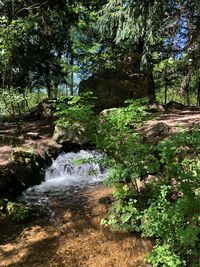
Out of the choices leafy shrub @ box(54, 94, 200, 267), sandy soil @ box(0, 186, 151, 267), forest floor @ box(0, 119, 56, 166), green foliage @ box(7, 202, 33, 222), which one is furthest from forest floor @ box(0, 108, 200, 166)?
sandy soil @ box(0, 186, 151, 267)

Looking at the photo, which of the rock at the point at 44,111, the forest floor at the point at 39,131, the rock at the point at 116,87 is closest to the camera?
the forest floor at the point at 39,131

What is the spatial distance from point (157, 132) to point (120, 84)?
8047 mm

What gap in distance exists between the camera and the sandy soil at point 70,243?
14.8 feet

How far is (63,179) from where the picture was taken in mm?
9109

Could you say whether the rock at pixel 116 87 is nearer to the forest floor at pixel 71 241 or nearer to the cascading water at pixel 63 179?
the cascading water at pixel 63 179

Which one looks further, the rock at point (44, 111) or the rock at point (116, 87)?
the rock at point (44, 111)

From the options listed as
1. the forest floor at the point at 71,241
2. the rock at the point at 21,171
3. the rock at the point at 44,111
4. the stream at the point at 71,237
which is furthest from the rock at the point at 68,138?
the rock at the point at 44,111

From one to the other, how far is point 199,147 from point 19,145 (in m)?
6.96

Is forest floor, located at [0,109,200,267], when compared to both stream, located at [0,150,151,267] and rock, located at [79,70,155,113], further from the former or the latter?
rock, located at [79,70,155,113]

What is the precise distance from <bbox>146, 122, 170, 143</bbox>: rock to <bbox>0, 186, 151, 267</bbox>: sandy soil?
224 centimetres

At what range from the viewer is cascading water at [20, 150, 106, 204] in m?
7.67

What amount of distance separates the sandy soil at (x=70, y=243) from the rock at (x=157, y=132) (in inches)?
88.1

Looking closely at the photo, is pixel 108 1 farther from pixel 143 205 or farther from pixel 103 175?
pixel 143 205

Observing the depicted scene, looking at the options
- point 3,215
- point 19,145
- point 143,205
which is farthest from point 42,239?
point 19,145
